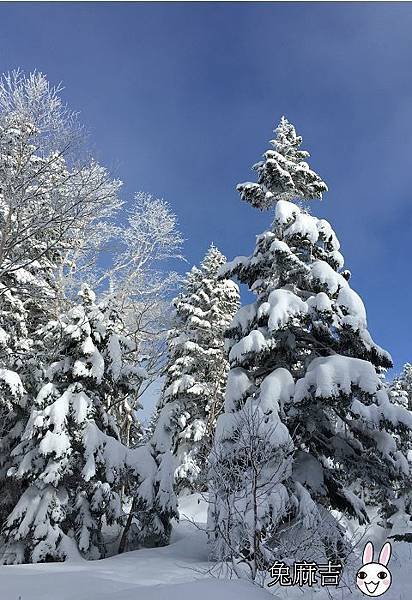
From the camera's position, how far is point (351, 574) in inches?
376

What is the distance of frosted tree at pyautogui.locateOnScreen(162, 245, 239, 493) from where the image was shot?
2311 cm

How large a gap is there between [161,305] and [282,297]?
8.04 m

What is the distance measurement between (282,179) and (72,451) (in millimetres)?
9861

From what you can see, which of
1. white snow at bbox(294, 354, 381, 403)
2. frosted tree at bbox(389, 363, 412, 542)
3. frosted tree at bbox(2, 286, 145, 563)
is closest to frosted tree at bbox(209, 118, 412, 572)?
white snow at bbox(294, 354, 381, 403)

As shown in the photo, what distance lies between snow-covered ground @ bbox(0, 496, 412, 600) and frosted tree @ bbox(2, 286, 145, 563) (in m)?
1.49

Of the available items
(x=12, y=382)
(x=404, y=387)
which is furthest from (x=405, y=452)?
(x=404, y=387)

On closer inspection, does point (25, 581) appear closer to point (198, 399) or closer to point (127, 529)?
point (127, 529)

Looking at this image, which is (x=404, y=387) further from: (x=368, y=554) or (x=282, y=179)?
(x=368, y=554)

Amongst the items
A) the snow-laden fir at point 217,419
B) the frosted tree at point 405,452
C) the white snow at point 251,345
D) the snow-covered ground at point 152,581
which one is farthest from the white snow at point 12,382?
the frosted tree at point 405,452

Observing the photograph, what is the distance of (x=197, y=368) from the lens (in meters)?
24.3

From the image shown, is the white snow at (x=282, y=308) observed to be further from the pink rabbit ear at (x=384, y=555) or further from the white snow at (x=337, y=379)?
the pink rabbit ear at (x=384, y=555)

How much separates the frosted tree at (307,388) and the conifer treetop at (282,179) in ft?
0.19

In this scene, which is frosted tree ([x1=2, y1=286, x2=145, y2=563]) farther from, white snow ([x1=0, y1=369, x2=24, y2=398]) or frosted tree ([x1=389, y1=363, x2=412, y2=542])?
frosted tree ([x1=389, y1=363, x2=412, y2=542])

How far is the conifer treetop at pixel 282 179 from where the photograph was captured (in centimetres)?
1349
